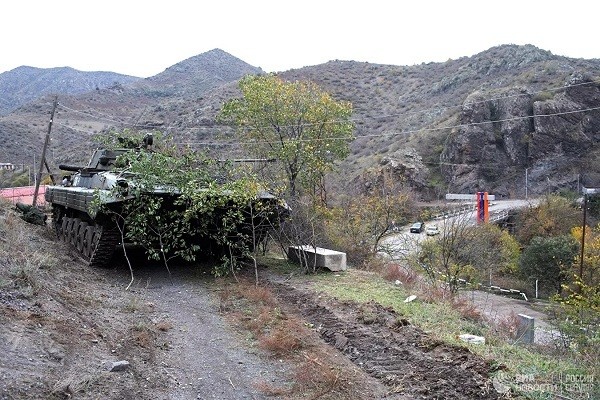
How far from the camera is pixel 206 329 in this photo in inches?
282

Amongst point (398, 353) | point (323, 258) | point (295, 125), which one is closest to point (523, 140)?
point (295, 125)

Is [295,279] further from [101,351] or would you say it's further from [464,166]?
[464,166]

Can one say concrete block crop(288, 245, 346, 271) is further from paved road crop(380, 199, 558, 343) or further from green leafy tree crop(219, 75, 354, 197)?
green leafy tree crop(219, 75, 354, 197)

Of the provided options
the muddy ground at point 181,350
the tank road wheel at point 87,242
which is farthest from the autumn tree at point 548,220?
the muddy ground at point 181,350

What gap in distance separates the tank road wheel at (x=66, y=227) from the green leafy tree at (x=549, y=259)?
Answer: 23058 millimetres

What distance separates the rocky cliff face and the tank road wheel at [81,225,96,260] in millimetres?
39567

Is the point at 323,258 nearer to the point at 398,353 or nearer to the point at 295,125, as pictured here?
the point at 398,353

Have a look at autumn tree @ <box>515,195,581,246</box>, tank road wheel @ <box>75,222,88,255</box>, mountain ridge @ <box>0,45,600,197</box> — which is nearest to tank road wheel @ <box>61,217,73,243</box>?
tank road wheel @ <box>75,222,88,255</box>

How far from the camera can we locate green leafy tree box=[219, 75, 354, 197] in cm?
1677

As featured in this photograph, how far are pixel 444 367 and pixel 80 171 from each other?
11.6m

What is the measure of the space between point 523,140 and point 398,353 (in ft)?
153

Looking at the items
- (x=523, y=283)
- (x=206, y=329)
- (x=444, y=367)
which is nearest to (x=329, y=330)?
(x=206, y=329)

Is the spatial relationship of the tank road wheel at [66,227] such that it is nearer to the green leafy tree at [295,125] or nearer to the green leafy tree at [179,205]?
the green leafy tree at [179,205]

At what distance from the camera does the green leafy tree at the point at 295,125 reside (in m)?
16.8
